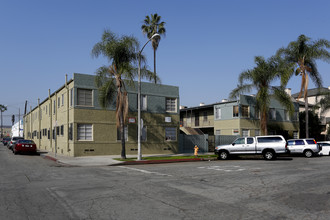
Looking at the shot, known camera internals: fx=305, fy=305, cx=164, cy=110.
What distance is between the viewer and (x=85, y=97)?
25.5 m

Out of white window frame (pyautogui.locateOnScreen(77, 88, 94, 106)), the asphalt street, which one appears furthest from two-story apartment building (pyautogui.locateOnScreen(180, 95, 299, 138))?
the asphalt street

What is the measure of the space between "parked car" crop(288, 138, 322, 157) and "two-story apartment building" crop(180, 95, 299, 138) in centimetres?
658

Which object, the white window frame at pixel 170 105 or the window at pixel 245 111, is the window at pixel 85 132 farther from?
the window at pixel 245 111

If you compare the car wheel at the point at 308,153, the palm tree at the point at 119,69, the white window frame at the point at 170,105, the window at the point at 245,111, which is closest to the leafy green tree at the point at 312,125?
the window at the point at 245,111

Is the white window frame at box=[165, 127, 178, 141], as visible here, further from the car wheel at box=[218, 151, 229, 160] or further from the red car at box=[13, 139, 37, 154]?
the red car at box=[13, 139, 37, 154]

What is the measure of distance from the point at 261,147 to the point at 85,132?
14.0 meters

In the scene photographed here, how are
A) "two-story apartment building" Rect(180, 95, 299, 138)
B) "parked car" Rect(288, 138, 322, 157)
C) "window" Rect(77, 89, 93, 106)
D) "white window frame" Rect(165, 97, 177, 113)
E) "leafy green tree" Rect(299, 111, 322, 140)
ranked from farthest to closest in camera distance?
"leafy green tree" Rect(299, 111, 322, 140)
"two-story apartment building" Rect(180, 95, 299, 138)
"white window frame" Rect(165, 97, 177, 113)
"parked car" Rect(288, 138, 322, 157)
"window" Rect(77, 89, 93, 106)

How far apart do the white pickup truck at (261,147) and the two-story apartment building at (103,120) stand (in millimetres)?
7879

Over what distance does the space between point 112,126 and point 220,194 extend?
1858cm

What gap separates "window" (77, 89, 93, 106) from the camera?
2516 centimetres

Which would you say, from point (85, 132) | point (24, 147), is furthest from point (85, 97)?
point (24, 147)

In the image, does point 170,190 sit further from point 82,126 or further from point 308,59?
point 308,59

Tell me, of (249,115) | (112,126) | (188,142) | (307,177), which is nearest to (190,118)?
(249,115)

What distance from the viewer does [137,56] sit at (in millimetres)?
22406
